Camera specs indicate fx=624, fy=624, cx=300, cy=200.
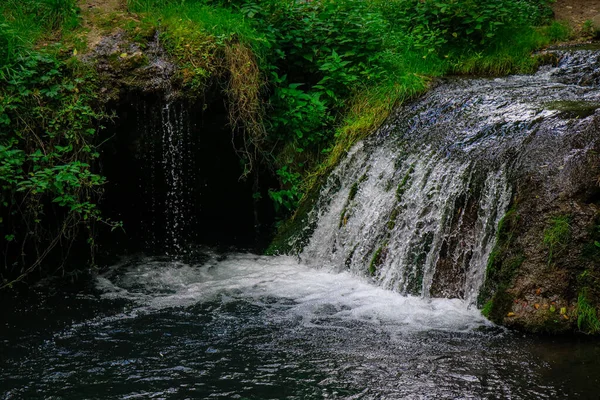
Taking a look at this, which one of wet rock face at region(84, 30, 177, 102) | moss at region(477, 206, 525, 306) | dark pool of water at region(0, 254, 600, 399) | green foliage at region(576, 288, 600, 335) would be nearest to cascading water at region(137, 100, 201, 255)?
wet rock face at region(84, 30, 177, 102)

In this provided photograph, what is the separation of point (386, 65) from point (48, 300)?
177 inches

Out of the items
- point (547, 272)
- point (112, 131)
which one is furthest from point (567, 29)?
point (112, 131)

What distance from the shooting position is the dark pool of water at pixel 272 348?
374 centimetres

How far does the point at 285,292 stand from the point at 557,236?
2264 mm

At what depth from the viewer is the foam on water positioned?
478 cm

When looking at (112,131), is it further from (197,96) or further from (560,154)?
(560,154)

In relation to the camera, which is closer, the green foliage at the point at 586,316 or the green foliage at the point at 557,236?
the green foliage at the point at 586,316

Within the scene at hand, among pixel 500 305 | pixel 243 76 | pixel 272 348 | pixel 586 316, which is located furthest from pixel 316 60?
pixel 586 316

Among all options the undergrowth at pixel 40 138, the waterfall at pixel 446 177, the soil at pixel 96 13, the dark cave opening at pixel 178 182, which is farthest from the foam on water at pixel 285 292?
the soil at pixel 96 13

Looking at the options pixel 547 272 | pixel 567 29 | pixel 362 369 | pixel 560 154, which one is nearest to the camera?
pixel 362 369

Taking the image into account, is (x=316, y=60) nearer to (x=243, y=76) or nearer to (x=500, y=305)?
(x=243, y=76)

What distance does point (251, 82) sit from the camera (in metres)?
6.50

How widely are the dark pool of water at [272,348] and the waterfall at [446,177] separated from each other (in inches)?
14.0

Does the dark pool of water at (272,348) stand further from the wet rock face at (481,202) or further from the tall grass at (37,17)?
the tall grass at (37,17)
